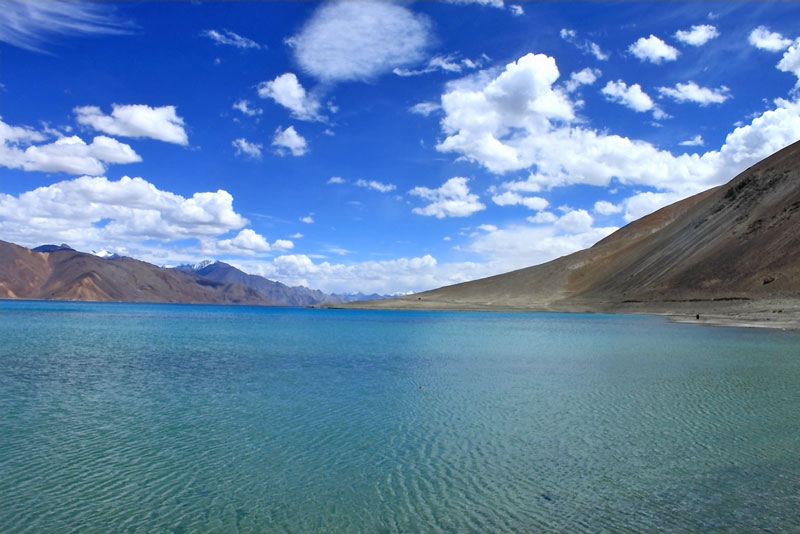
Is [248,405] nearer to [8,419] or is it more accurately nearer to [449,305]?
[8,419]

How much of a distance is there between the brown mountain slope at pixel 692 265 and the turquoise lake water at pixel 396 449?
215 ft

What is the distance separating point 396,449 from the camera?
500 inches

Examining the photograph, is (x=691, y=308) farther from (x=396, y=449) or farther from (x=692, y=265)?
(x=396, y=449)

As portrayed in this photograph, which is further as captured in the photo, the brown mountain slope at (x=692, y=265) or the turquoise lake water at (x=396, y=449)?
the brown mountain slope at (x=692, y=265)

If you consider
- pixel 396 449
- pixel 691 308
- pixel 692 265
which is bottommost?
pixel 396 449

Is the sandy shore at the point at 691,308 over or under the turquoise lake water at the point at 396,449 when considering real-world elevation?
over

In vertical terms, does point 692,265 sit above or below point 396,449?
above

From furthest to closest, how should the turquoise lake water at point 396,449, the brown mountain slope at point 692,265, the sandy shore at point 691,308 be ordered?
1. the brown mountain slope at point 692,265
2. the sandy shore at point 691,308
3. the turquoise lake water at point 396,449

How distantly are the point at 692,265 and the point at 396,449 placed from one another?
10435cm

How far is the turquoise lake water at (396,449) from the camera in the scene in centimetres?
884

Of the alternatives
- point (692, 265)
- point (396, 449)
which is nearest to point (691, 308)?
point (692, 265)

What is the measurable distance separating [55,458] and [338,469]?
6.04 meters

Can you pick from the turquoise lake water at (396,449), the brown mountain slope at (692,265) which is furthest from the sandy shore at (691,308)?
the turquoise lake water at (396,449)

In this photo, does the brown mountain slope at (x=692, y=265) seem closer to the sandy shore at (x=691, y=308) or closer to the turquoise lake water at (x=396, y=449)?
the sandy shore at (x=691, y=308)
